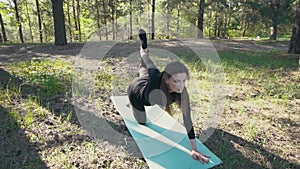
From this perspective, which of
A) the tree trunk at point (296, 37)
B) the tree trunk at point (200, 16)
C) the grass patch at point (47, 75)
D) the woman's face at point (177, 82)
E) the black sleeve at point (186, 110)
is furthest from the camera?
the tree trunk at point (200, 16)

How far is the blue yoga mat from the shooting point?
224 centimetres

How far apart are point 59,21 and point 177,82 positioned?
7406mm

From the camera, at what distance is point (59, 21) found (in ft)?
26.3

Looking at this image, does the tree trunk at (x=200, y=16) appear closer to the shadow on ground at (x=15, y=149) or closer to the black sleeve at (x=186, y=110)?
the black sleeve at (x=186, y=110)

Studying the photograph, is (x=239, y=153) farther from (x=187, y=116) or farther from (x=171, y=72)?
(x=171, y=72)

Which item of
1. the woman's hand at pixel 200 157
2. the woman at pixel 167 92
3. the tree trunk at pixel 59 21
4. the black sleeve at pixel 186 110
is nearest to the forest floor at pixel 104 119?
the woman's hand at pixel 200 157

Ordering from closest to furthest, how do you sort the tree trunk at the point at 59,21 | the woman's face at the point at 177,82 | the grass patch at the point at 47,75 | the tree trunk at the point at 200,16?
the woman's face at the point at 177,82
the grass patch at the point at 47,75
the tree trunk at the point at 59,21
the tree trunk at the point at 200,16

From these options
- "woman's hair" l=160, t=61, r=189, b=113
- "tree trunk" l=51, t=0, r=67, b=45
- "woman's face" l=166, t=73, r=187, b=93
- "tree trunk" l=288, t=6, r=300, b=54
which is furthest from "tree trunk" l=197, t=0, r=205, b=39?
"woman's face" l=166, t=73, r=187, b=93

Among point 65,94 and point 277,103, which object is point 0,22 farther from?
point 277,103

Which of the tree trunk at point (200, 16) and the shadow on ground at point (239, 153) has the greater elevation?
the tree trunk at point (200, 16)

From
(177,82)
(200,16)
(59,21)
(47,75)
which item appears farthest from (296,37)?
(59,21)

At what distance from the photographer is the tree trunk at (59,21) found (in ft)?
25.7

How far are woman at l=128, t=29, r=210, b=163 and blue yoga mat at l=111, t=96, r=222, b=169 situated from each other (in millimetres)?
105

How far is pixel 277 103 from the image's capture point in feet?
A: 12.1
